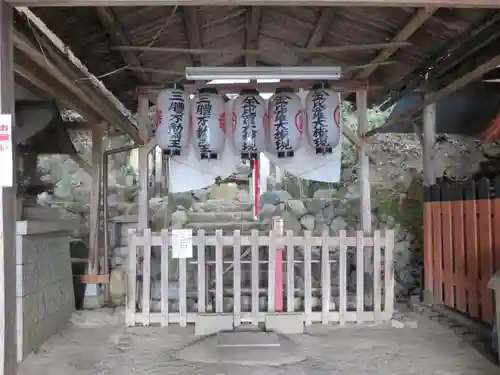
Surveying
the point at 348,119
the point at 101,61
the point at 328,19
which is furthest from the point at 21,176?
the point at 348,119

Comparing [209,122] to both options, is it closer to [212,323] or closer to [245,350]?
[212,323]

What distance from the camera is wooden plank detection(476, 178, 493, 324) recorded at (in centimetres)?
597

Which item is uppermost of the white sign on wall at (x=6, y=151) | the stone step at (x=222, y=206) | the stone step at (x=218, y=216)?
the white sign on wall at (x=6, y=151)

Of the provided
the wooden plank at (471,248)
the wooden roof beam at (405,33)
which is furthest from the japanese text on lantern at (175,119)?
the wooden plank at (471,248)

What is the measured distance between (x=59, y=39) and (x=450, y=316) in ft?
19.6

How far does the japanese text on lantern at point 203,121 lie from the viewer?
6.53m

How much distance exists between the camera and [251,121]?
6590 millimetres

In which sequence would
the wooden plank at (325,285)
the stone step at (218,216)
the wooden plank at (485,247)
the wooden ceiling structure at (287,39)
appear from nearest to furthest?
the wooden ceiling structure at (287,39)
the wooden plank at (485,247)
the wooden plank at (325,285)
the stone step at (218,216)

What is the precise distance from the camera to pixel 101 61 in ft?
22.1

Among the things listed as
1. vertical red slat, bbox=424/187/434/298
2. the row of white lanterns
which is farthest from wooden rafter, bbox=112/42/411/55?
vertical red slat, bbox=424/187/434/298

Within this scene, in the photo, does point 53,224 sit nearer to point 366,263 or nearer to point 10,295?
point 10,295

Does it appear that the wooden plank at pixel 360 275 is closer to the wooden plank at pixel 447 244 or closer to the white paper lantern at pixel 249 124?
the wooden plank at pixel 447 244

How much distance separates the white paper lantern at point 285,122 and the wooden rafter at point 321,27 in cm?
73

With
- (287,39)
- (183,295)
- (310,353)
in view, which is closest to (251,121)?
(287,39)
